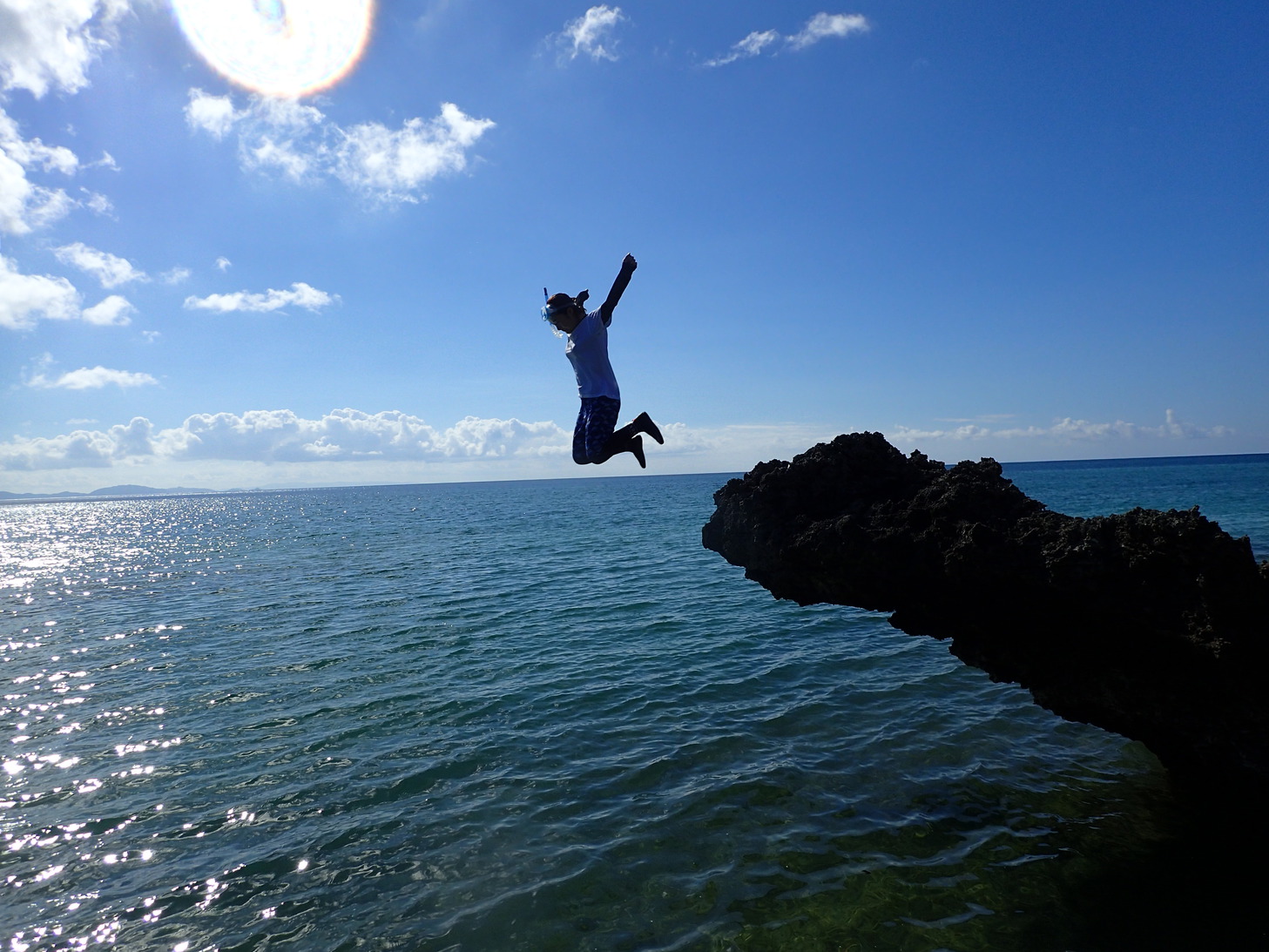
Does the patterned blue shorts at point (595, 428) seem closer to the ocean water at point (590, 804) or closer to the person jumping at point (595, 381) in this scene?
the person jumping at point (595, 381)

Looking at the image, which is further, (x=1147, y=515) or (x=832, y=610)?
(x=832, y=610)

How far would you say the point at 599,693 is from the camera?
→ 1313 cm

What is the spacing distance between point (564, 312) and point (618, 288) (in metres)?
0.68

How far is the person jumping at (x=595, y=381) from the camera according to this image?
7691 mm

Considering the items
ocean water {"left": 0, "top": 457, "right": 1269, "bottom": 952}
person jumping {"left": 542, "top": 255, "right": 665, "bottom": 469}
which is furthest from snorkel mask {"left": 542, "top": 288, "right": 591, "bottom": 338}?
ocean water {"left": 0, "top": 457, "right": 1269, "bottom": 952}

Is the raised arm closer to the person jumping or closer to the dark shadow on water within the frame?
the person jumping

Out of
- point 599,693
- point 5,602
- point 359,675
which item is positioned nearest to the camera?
point 599,693

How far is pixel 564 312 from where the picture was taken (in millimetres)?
7766

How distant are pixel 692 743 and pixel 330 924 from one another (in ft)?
17.9

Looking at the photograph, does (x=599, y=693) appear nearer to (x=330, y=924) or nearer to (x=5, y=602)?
(x=330, y=924)

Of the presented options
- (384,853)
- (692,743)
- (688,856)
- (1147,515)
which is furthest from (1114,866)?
(384,853)

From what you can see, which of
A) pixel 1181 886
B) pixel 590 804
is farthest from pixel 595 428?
pixel 1181 886

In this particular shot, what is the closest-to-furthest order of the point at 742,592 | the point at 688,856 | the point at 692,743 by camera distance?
the point at 688,856
the point at 692,743
the point at 742,592

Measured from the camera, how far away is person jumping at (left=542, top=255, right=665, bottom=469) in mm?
7691
